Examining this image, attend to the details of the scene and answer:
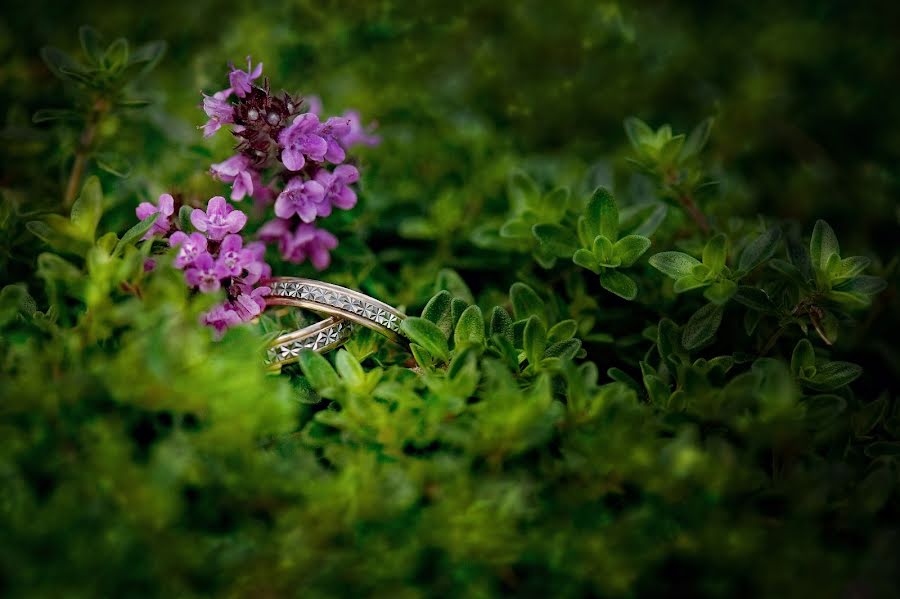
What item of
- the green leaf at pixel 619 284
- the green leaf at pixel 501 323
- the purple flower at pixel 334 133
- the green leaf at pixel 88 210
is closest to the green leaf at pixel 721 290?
the green leaf at pixel 619 284

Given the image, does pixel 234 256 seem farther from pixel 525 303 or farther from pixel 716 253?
pixel 716 253

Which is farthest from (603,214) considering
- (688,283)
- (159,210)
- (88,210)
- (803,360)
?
(88,210)

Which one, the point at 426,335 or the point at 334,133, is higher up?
the point at 334,133

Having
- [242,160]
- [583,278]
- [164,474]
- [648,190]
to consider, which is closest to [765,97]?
[648,190]

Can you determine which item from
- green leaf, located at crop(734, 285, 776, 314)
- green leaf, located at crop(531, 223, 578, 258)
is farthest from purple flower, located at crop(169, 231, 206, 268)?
green leaf, located at crop(734, 285, 776, 314)

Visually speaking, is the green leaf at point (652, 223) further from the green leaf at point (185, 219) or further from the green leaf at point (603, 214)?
the green leaf at point (185, 219)

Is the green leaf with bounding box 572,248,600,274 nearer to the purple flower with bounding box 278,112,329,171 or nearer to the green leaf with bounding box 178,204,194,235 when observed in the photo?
the purple flower with bounding box 278,112,329,171
